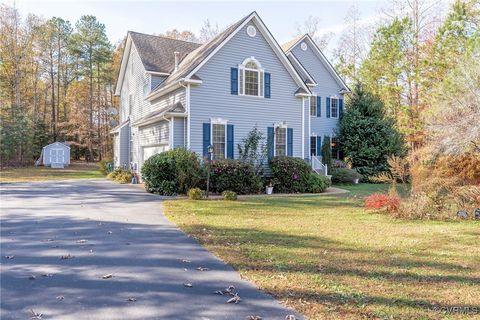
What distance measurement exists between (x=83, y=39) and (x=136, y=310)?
140 feet

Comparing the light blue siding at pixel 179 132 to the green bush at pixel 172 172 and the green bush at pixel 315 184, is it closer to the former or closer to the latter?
the green bush at pixel 172 172

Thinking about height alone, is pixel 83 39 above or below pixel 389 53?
above

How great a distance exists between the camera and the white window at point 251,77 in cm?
1750

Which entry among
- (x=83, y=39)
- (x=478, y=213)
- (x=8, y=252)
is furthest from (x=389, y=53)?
(x=83, y=39)

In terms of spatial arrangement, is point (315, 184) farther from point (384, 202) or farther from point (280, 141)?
point (384, 202)

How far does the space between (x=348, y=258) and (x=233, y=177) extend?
979cm

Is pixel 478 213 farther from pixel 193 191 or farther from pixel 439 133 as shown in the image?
pixel 193 191

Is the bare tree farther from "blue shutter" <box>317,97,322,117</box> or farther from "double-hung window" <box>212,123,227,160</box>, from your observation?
"double-hung window" <box>212,123,227,160</box>

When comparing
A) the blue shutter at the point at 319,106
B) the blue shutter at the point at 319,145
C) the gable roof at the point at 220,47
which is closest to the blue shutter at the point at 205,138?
the gable roof at the point at 220,47

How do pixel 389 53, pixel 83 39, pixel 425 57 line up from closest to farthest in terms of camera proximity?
pixel 425 57
pixel 389 53
pixel 83 39

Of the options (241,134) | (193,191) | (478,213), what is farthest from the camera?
(241,134)

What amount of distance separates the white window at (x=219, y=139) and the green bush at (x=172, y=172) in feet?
7.19

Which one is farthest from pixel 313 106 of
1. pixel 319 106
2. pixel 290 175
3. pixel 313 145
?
pixel 290 175

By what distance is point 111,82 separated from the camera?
42.4m
